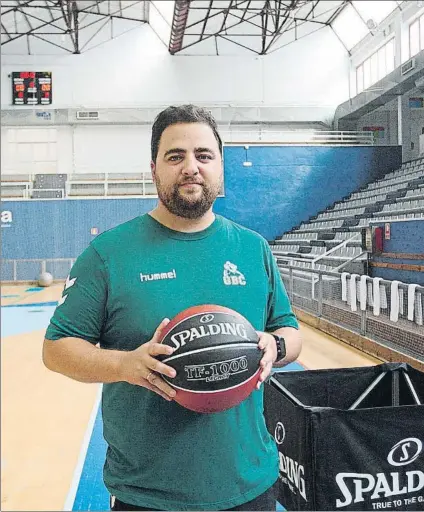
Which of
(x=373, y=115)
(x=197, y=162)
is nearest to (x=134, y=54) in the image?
(x=373, y=115)

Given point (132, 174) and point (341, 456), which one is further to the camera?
point (132, 174)

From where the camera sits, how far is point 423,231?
2.40m

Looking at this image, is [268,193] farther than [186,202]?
Yes

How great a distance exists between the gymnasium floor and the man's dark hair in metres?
1.13

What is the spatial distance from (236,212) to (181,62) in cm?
64

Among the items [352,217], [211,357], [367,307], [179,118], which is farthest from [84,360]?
[367,307]

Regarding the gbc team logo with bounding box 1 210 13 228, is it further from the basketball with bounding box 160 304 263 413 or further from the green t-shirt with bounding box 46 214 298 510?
the basketball with bounding box 160 304 263 413

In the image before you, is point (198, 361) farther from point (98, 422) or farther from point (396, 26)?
point (396, 26)

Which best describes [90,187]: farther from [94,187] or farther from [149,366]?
[149,366]

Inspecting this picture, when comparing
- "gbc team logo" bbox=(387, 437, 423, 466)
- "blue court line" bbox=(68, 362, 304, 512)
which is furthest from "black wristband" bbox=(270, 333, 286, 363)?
"blue court line" bbox=(68, 362, 304, 512)

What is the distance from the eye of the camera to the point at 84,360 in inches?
36.3

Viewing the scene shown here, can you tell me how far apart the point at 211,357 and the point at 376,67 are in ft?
5.48

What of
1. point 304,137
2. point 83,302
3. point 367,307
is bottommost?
point 367,307

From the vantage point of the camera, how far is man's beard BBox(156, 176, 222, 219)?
1.00 meters
